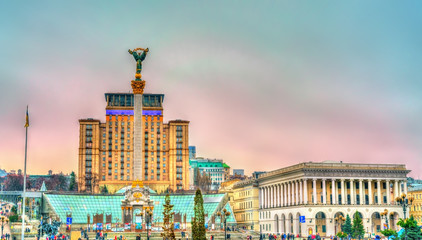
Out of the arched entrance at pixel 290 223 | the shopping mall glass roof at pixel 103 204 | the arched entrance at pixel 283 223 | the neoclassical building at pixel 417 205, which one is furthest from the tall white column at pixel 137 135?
the neoclassical building at pixel 417 205

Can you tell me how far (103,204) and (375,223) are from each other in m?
58.7

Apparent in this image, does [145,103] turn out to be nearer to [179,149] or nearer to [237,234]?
[179,149]

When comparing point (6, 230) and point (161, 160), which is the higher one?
point (161, 160)

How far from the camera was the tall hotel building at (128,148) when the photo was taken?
615 ft

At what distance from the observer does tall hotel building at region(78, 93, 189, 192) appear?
187375mm

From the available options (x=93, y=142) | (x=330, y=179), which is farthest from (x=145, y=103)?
(x=330, y=179)

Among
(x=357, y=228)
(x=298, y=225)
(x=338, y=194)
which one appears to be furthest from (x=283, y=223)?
(x=357, y=228)

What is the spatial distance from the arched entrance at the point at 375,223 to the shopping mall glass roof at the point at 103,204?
34.3 metres

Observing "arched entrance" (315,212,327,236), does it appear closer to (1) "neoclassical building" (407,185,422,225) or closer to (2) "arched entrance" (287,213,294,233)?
(2) "arched entrance" (287,213,294,233)

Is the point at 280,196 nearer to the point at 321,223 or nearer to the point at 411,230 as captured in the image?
the point at 321,223

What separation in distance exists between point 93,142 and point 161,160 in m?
23.2

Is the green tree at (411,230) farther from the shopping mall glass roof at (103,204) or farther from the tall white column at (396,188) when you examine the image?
the shopping mall glass roof at (103,204)

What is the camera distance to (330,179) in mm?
109625

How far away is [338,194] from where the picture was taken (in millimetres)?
109875
